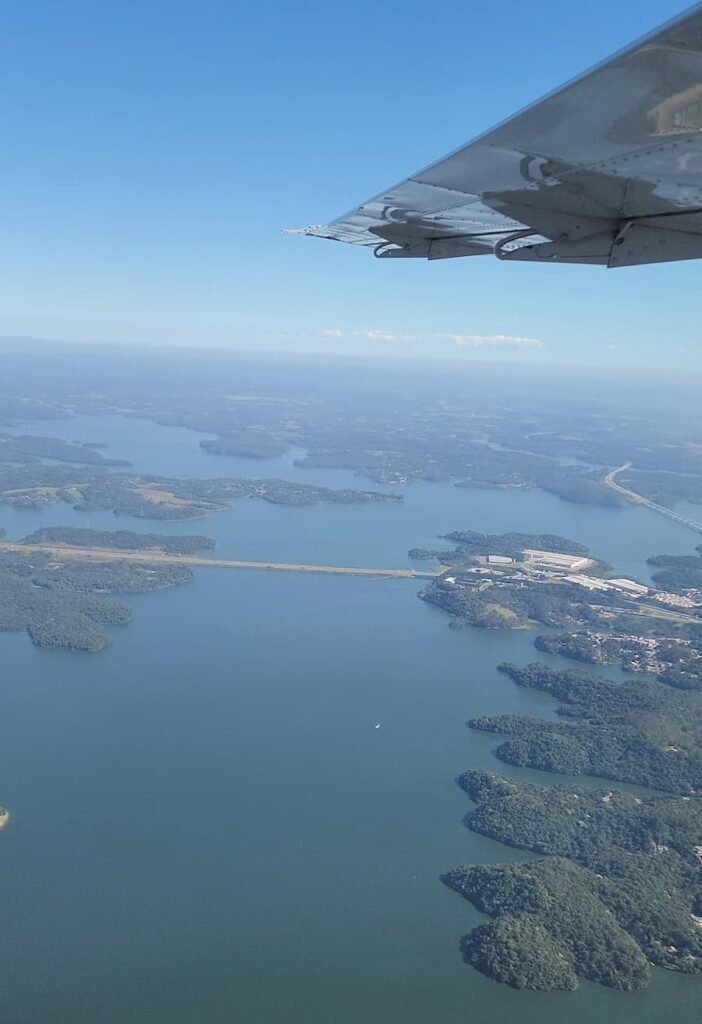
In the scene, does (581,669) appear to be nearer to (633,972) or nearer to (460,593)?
(460,593)

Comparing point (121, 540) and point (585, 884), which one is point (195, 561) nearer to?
point (121, 540)

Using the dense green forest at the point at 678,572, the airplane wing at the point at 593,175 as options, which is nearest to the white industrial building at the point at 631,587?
the dense green forest at the point at 678,572

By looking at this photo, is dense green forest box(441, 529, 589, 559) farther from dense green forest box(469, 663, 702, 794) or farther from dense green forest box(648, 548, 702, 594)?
dense green forest box(469, 663, 702, 794)

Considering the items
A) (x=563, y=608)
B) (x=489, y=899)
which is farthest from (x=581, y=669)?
(x=489, y=899)

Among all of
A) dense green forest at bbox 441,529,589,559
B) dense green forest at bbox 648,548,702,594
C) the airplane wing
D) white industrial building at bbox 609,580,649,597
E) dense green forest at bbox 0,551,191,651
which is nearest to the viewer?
the airplane wing

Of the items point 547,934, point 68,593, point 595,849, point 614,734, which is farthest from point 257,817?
point 68,593

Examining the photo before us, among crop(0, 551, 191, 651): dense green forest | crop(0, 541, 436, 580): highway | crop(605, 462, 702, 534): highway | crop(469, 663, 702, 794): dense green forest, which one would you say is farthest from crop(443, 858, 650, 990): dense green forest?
crop(605, 462, 702, 534): highway

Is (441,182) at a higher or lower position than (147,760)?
higher
